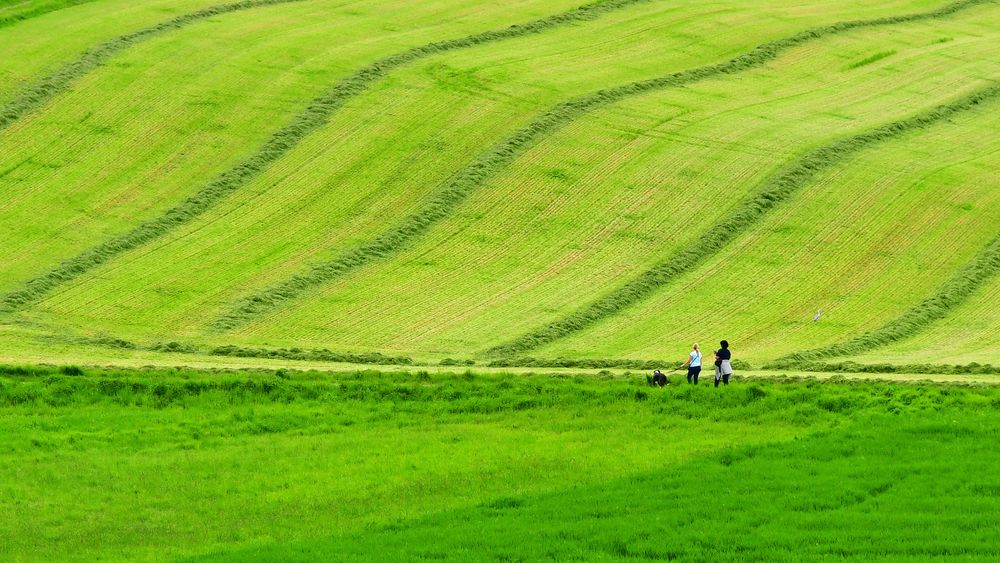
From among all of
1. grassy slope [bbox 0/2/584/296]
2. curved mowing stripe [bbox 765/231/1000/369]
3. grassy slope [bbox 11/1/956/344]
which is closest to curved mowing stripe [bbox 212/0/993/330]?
grassy slope [bbox 11/1/956/344]

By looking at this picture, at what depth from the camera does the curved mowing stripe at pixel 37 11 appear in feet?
275

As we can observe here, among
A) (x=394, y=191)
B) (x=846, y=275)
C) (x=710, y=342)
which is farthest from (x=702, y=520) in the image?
(x=394, y=191)

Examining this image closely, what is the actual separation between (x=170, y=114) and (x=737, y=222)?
→ 2613cm

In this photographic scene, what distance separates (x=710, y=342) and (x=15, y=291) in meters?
23.7

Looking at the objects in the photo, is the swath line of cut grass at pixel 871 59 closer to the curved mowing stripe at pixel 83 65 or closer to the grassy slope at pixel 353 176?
the grassy slope at pixel 353 176

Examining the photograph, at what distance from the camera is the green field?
31.7m

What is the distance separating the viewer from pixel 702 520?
96.8 feet

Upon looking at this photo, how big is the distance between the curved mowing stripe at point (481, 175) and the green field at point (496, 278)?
7.8 inches

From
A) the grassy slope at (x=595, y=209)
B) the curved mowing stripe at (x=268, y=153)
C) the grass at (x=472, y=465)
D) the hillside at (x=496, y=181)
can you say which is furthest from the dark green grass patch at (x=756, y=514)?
the curved mowing stripe at (x=268, y=153)

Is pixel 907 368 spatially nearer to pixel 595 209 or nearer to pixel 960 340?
pixel 960 340

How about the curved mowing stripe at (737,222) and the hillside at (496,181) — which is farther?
the hillside at (496,181)

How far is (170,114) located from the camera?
7100 centimetres

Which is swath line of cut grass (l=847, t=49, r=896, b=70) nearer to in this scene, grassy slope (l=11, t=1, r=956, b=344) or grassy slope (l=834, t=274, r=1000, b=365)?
grassy slope (l=11, t=1, r=956, b=344)

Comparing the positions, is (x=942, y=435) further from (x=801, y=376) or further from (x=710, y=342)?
(x=710, y=342)
